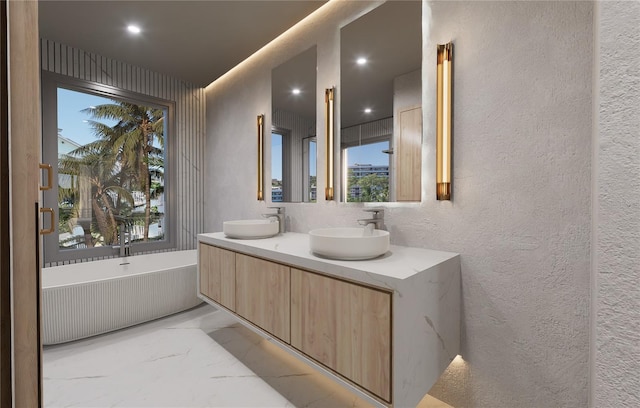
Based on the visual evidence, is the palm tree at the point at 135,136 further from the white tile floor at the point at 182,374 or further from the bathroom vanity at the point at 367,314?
the bathroom vanity at the point at 367,314

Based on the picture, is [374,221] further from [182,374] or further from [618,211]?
[182,374]

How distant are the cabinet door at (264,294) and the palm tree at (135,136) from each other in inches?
88.2

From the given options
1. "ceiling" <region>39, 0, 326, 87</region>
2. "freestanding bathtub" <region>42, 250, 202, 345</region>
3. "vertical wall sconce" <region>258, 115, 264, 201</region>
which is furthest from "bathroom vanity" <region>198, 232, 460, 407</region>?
"ceiling" <region>39, 0, 326, 87</region>

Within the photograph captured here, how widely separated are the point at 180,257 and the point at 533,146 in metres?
3.54

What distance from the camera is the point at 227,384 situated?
1818 millimetres

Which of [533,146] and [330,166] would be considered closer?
[533,146]

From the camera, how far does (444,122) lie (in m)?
1.60

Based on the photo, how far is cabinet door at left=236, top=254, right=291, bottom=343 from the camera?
1658 mm

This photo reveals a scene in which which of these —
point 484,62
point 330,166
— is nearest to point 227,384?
point 330,166

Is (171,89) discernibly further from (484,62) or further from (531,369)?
(531,369)


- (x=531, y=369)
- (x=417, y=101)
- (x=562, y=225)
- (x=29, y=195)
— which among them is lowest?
(x=531, y=369)

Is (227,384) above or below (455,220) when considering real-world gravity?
below

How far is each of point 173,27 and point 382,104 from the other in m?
1.97

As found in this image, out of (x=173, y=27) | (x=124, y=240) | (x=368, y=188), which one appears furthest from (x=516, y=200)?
(x=124, y=240)
